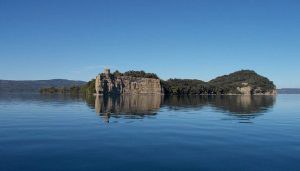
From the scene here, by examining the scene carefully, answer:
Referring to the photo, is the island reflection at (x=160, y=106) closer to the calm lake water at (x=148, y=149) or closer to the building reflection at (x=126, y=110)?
the building reflection at (x=126, y=110)

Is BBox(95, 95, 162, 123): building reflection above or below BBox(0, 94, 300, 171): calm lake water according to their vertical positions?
above

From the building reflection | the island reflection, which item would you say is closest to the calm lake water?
the building reflection

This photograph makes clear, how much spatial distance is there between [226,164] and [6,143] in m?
18.5

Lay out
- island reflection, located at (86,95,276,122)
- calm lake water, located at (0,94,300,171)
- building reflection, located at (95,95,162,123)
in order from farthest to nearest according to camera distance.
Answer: island reflection, located at (86,95,276,122)
building reflection, located at (95,95,162,123)
calm lake water, located at (0,94,300,171)

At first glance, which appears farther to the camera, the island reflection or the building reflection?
the island reflection

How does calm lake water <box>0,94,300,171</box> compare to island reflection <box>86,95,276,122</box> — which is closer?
calm lake water <box>0,94,300,171</box>

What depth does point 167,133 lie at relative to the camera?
36.8 metres

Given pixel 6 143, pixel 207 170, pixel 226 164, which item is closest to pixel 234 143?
pixel 226 164

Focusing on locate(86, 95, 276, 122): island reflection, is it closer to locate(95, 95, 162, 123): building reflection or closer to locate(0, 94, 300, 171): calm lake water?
locate(95, 95, 162, 123): building reflection

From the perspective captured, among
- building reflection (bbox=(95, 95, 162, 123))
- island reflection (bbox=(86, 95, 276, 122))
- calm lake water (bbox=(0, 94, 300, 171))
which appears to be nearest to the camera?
calm lake water (bbox=(0, 94, 300, 171))

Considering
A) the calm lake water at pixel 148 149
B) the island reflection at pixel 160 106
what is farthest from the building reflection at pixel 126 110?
the calm lake water at pixel 148 149

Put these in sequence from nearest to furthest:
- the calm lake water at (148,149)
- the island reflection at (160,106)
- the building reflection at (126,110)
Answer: the calm lake water at (148,149), the building reflection at (126,110), the island reflection at (160,106)

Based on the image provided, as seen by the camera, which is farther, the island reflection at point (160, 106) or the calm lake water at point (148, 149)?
the island reflection at point (160, 106)

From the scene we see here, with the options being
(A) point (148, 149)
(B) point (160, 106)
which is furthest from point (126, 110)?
(A) point (148, 149)
